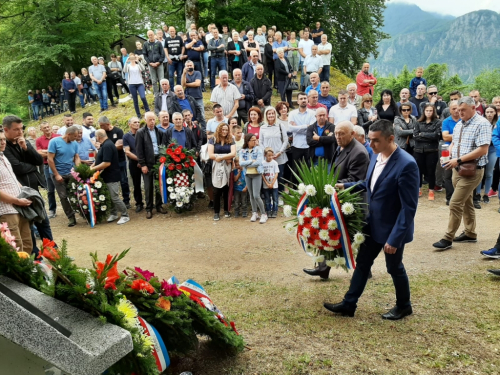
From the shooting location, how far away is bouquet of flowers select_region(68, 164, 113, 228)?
31.3 feet

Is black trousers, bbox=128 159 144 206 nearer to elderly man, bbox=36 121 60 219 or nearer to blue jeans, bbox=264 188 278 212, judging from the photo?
elderly man, bbox=36 121 60 219

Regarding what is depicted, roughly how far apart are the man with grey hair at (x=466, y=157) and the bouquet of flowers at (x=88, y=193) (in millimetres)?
7090

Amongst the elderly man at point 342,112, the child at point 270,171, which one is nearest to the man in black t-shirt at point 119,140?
the child at point 270,171

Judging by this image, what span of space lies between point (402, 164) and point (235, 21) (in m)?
19.3

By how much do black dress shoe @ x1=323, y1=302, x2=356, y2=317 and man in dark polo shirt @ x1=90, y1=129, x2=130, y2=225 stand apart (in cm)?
653

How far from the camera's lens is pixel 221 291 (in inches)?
218

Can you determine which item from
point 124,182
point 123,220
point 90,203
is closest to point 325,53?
point 124,182

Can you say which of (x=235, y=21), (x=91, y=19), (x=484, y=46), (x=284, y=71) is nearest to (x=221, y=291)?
(x=284, y=71)

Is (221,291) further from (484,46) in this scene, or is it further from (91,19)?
(484,46)

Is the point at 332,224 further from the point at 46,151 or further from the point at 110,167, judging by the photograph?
the point at 46,151

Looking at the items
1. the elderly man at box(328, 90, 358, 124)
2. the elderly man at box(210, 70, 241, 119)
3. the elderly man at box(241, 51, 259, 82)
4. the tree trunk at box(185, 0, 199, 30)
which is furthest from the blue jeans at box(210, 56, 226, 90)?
the elderly man at box(328, 90, 358, 124)

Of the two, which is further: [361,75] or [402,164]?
[361,75]

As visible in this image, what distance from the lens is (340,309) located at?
4.53 meters

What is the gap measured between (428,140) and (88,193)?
8222 mm
